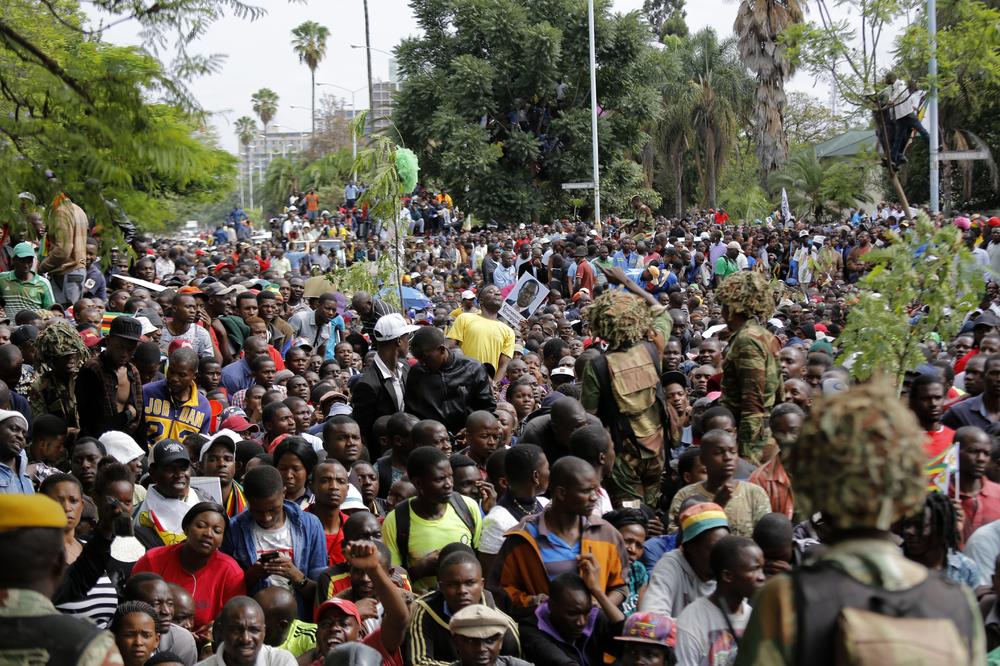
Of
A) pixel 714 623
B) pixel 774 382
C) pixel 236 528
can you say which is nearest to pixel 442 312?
pixel 774 382

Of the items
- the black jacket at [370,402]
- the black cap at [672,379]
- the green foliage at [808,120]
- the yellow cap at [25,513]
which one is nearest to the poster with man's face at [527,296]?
the black cap at [672,379]

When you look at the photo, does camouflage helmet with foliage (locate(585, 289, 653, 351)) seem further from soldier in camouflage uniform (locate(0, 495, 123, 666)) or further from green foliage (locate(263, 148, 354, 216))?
green foliage (locate(263, 148, 354, 216))

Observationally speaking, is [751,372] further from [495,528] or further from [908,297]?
[495,528]

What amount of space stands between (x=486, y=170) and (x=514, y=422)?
30705mm

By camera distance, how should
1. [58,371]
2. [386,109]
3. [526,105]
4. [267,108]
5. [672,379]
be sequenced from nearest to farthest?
1. [58,371]
2. [672,379]
3. [526,105]
4. [386,109]
5. [267,108]

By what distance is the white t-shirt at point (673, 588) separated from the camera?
16.7ft

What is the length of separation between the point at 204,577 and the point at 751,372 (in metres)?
3.45

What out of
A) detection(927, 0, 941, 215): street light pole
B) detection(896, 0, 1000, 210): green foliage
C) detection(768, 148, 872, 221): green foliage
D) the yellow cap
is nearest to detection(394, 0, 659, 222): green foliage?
detection(768, 148, 872, 221): green foliage

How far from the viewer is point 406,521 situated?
5984 mm

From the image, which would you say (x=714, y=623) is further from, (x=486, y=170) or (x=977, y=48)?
(x=486, y=170)

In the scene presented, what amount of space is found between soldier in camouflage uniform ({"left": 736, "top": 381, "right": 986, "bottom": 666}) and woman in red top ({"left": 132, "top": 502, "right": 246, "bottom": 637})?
365 centimetres

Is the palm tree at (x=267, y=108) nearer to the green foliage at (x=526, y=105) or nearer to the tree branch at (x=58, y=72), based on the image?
the green foliage at (x=526, y=105)

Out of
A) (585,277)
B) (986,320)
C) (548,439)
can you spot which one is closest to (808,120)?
(585,277)

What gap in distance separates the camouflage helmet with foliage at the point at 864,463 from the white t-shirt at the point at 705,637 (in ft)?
7.09
